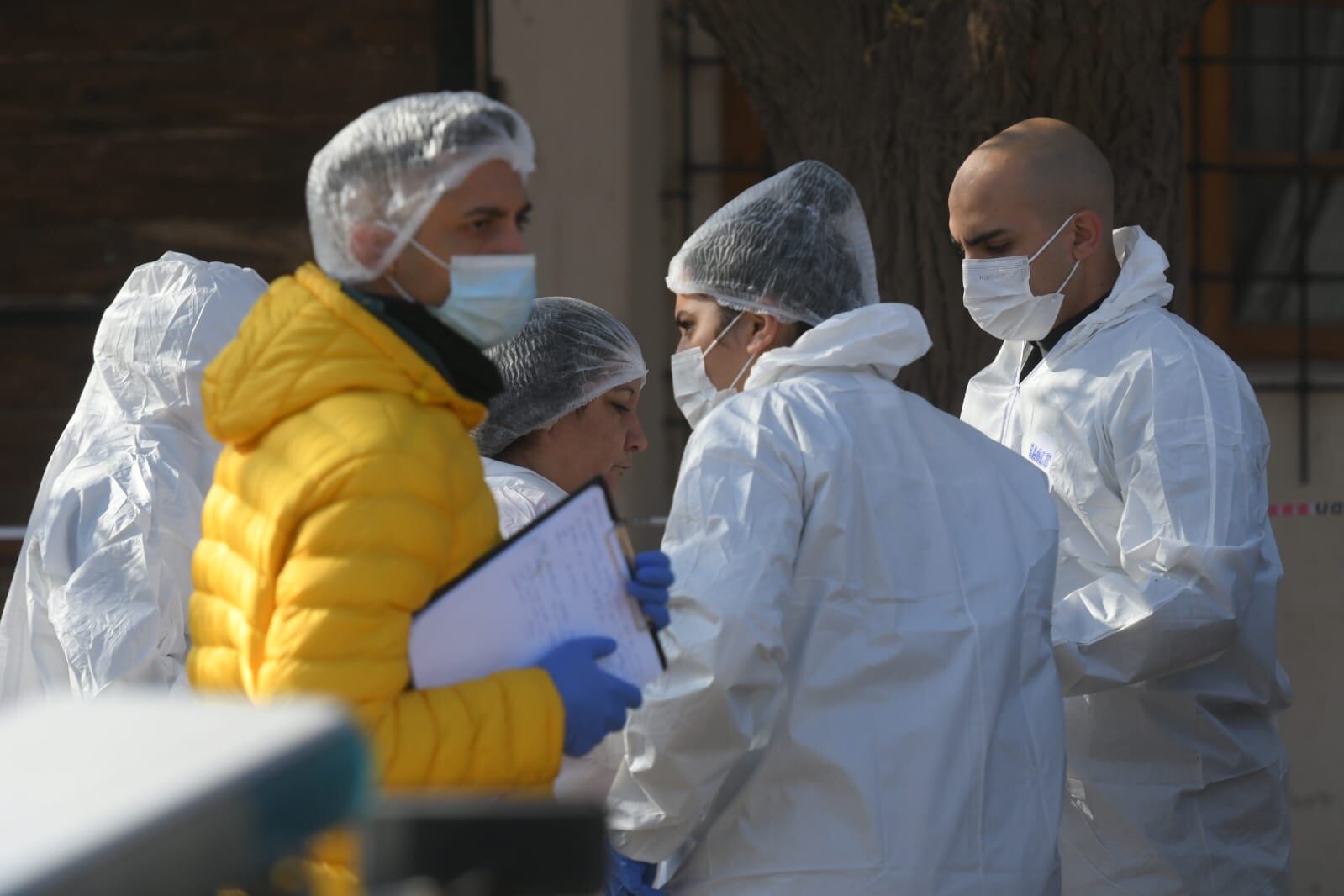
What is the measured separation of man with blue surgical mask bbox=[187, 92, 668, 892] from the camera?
156cm

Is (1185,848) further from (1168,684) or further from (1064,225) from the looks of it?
(1064,225)

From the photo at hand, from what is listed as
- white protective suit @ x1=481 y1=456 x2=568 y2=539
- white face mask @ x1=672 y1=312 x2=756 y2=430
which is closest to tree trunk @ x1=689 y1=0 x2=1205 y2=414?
white face mask @ x1=672 y1=312 x2=756 y2=430

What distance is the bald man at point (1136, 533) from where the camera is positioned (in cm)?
269

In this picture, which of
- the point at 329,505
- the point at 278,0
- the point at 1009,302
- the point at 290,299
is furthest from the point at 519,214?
the point at 278,0

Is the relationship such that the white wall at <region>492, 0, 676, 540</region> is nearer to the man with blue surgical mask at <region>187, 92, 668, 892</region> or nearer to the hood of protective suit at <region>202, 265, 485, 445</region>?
the man with blue surgical mask at <region>187, 92, 668, 892</region>

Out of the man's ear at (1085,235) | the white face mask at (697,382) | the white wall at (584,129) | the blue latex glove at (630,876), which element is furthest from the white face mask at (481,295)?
the white wall at (584,129)

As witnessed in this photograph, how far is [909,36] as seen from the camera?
3627 millimetres

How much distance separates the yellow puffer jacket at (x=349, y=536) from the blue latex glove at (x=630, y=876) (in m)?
0.68

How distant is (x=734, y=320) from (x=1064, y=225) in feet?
2.99

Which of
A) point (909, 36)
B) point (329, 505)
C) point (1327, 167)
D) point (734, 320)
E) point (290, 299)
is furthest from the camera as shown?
point (1327, 167)

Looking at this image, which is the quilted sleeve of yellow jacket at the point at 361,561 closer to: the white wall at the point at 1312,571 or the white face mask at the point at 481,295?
the white face mask at the point at 481,295

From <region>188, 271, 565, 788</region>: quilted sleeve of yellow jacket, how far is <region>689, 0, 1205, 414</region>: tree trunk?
2.13 m

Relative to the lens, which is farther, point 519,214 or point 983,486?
point 983,486

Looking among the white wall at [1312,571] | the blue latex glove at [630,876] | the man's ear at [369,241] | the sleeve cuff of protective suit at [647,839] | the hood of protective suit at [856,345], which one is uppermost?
the man's ear at [369,241]
